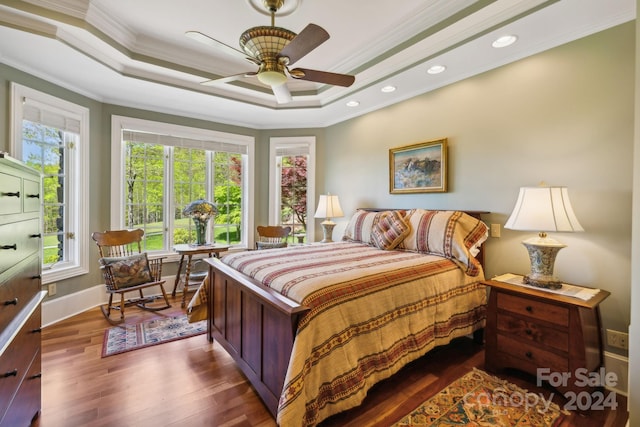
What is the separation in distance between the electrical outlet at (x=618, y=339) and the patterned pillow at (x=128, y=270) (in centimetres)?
410

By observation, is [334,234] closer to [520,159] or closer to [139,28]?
[520,159]

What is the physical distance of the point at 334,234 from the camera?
14.6 ft

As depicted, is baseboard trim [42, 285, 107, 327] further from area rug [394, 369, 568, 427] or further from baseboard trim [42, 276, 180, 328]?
area rug [394, 369, 568, 427]

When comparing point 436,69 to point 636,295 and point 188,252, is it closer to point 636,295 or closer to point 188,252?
point 636,295

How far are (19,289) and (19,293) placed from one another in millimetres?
19

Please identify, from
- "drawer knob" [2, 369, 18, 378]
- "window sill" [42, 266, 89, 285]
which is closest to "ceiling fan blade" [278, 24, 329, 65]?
"drawer knob" [2, 369, 18, 378]

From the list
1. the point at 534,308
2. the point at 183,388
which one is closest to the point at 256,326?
the point at 183,388

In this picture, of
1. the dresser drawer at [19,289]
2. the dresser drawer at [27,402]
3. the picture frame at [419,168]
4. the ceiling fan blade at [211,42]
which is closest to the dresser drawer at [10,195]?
the dresser drawer at [19,289]

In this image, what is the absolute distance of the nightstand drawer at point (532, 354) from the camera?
1812 millimetres

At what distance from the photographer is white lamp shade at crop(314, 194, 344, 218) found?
3963 mm

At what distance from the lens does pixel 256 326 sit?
1.79 metres

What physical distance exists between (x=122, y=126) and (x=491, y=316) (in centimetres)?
446

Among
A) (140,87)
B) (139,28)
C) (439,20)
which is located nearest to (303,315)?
(439,20)

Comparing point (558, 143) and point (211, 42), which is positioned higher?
point (211, 42)
